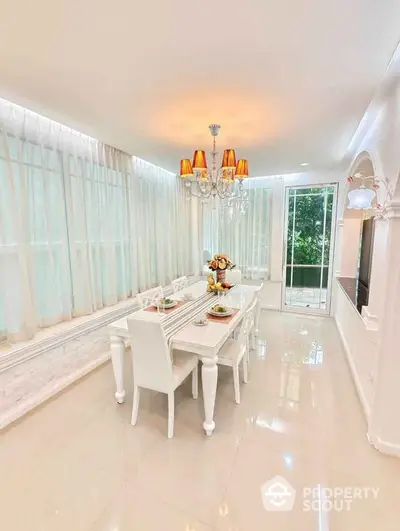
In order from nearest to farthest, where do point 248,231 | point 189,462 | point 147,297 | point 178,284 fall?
point 189,462 → point 147,297 → point 178,284 → point 248,231

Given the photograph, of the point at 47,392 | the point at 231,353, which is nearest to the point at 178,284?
the point at 231,353

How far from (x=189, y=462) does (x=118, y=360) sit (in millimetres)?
1013

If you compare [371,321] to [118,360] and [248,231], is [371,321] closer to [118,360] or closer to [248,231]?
[118,360]

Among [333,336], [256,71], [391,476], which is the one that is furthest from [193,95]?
[333,336]

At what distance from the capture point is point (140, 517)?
1.47 meters

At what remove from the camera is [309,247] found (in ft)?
16.8

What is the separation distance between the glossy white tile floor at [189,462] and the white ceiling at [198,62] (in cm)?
264

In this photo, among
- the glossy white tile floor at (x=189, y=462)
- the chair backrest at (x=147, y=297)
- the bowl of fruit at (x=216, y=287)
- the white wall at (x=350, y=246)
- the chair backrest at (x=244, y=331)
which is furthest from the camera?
the white wall at (x=350, y=246)

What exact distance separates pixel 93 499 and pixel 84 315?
6.33 ft

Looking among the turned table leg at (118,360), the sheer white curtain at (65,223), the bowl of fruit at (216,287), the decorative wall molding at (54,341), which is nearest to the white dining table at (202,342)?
the turned table leg at (118,360)

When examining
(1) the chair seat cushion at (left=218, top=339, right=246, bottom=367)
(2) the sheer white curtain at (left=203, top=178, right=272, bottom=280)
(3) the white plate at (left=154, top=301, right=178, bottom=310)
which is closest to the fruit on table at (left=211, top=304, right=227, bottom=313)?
(1) the chair seat cushion at (left=218, top=339, right=246, bottom=367)

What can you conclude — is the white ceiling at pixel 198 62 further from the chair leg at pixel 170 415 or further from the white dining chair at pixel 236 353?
the chair leg at pixel 170 415

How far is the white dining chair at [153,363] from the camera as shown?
1.94m

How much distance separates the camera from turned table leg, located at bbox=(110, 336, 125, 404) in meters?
2.39
